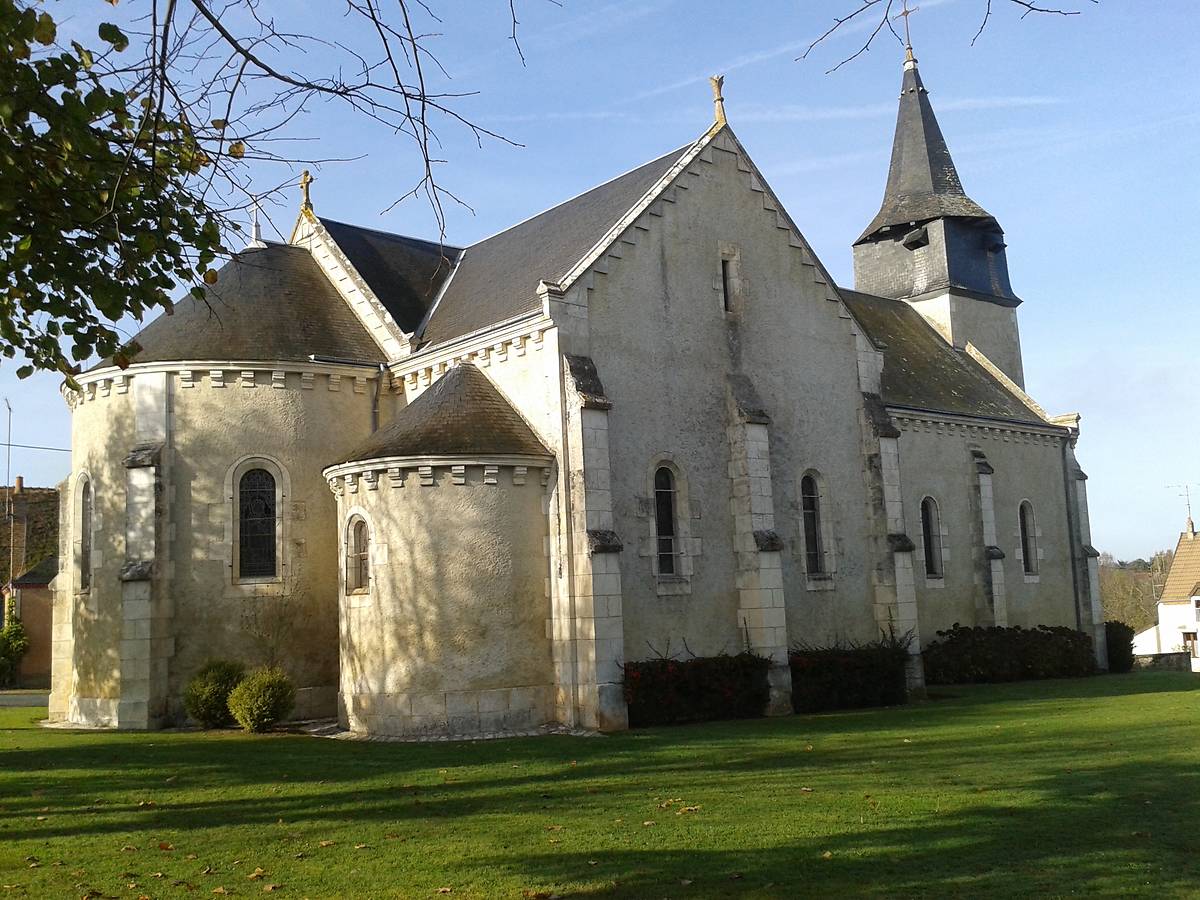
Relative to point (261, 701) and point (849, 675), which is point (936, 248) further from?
point (261, 701)

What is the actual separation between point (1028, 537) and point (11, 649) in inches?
1321

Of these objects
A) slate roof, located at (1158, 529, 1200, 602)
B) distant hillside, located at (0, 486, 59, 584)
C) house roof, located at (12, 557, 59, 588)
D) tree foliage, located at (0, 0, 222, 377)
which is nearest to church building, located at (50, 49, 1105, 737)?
tree foliage, located at (0, 0, 222, 377)

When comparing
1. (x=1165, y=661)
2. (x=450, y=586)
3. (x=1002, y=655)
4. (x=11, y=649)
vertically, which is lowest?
(x=1165, y=661)

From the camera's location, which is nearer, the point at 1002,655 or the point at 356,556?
Result: the point at 356,556

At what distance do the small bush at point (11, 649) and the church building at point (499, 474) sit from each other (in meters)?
16.8

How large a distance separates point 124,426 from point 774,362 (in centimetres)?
1344

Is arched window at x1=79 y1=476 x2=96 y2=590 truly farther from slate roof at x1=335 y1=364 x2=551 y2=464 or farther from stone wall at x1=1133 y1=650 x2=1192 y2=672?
stone wall at x1=1133 y1=650 x2=1192 y2=672

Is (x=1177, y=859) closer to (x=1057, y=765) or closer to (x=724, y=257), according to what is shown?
(x=1057, y=765)

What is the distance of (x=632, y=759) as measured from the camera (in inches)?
601

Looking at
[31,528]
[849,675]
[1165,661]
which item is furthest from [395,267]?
[1165,661]

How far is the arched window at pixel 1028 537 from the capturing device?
34000 millimetres

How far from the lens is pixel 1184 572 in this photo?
57.7 metres

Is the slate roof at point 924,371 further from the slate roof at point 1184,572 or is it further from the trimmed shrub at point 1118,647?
the slate roof at point 1184,572

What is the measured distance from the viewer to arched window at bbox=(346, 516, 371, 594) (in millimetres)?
20656
